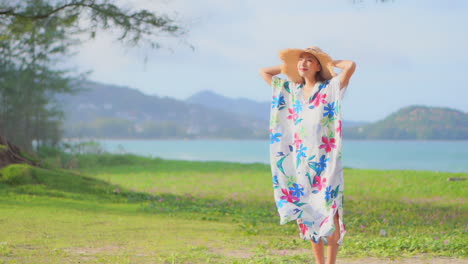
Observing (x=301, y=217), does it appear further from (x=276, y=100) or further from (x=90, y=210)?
(x=90, y=210)

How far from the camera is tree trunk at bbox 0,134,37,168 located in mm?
11369

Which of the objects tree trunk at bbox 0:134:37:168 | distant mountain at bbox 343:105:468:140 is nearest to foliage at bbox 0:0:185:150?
tree trunk at bbox 0:134:37:168

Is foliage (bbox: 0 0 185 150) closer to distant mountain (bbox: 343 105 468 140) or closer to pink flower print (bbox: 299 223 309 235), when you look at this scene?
pink flower print (bbox: 299 223 309 235)

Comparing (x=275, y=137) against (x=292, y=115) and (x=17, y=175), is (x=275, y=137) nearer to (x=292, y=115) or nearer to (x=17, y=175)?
(x=292, y=115)

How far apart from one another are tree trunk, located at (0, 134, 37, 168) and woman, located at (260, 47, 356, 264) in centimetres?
863

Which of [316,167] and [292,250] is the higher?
[316,167]

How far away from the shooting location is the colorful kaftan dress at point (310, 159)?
4.03 m

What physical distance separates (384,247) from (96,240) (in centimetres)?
331

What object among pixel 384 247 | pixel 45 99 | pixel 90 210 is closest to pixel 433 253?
pixel 384 247

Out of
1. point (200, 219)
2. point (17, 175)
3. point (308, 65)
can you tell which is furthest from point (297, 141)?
point (17, 175)

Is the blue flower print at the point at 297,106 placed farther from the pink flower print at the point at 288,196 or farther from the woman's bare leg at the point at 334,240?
the woman's bare leg at the point at 334,240

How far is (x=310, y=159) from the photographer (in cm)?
414

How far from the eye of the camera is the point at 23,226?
23.9 ft

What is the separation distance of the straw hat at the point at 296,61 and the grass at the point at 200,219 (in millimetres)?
1707
